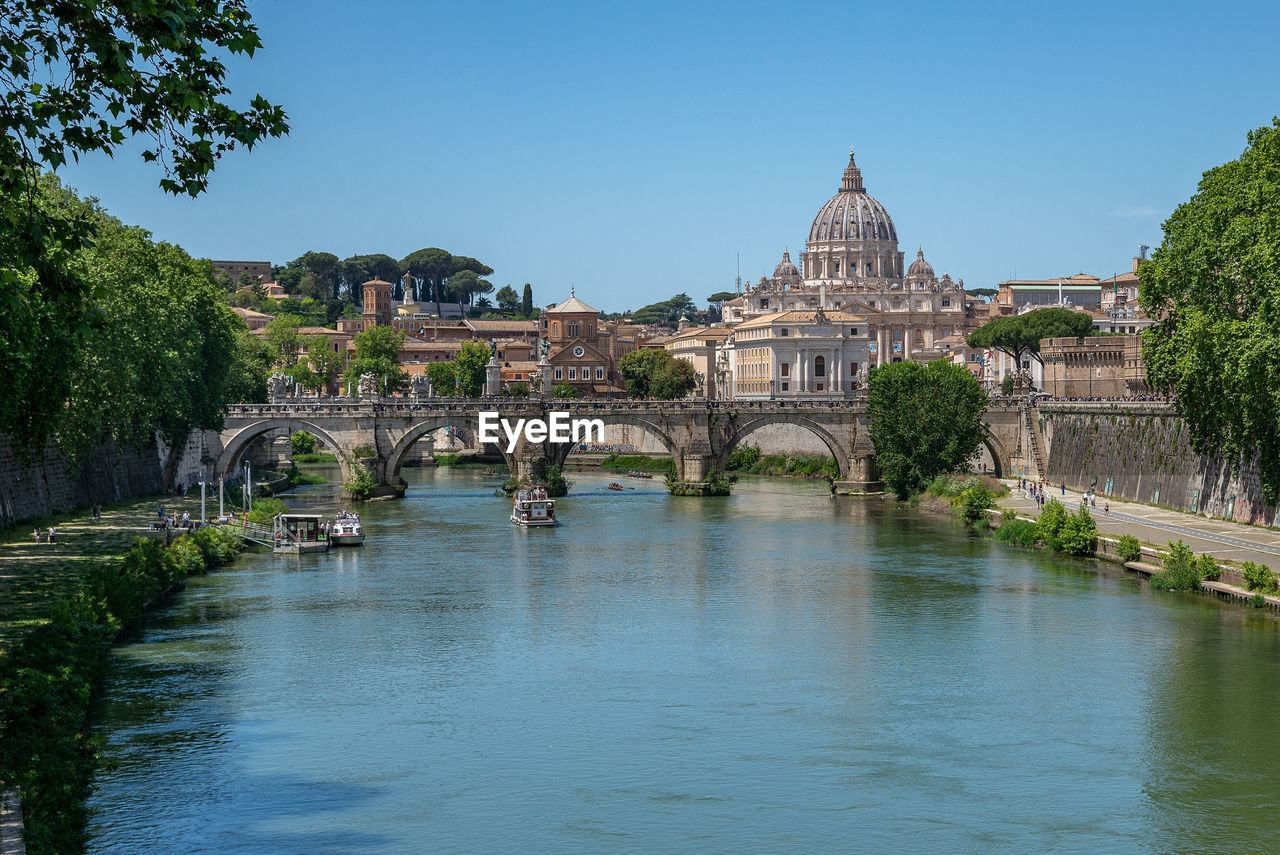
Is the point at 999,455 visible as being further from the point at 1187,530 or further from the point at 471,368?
the point at 471,368

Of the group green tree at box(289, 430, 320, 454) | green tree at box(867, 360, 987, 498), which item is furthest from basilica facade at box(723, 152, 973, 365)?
green tree at box(867, 360, 987, 498)

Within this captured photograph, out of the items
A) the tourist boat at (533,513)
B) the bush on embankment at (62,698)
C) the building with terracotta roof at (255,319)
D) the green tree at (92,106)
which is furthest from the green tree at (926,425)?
the building with terracotta roof at (255,319)

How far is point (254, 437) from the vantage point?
68125mm

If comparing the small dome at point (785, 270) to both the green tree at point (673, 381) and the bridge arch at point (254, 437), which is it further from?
the bridge arch at point (254, 437)

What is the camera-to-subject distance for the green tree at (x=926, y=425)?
6212cm

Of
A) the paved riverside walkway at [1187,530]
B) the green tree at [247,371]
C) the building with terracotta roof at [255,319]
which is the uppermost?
the building with terracotta roof at [255,319]

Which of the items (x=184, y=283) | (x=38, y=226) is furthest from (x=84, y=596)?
(x=184, y=283)

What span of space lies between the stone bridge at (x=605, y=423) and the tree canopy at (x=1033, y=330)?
3308cm

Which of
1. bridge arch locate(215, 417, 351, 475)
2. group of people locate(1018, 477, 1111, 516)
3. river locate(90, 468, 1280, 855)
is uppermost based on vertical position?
bridge arch locate(215, 417, 351, 475)

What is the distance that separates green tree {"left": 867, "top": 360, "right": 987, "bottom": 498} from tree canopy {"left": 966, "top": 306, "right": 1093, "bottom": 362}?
3904cm

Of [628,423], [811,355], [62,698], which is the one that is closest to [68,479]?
[62,698]

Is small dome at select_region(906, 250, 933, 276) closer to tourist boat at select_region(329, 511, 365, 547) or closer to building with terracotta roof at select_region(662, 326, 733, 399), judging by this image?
building with terracotta roof at select_region(662, 326, 733, 399)

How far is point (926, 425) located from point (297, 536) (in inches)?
1099

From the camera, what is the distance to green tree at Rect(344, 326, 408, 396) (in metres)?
112
